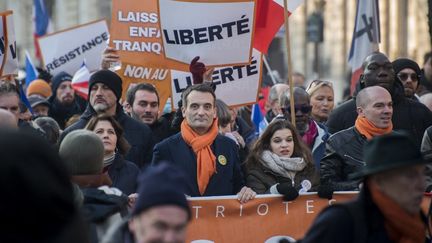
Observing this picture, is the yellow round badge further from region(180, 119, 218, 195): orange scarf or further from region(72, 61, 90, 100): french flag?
region(72, 61, 90, 100): french flag

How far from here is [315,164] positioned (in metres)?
9.98

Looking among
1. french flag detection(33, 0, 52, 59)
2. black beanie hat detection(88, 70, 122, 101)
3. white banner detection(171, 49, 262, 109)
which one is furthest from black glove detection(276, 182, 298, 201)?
french flag detection(33, 0, 52, 59)

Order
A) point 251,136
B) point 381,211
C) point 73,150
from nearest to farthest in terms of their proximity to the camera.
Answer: point 381,211, point 73,150, point 251,136

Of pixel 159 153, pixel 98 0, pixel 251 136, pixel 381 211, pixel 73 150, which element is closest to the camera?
pixel 381 211

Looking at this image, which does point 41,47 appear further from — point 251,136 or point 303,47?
point 303,47

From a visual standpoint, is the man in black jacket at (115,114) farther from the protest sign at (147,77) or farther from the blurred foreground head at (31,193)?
the blurred foreground head at (31,193)

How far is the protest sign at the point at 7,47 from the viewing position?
12.1 metres

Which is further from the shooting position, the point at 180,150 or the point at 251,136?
the point at 251,136

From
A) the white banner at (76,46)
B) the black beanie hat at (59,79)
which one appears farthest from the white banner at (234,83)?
the white banner at (76,46)

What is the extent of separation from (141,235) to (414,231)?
1.33 m

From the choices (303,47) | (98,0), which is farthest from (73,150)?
(98,0)

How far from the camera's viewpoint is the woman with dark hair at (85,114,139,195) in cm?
871

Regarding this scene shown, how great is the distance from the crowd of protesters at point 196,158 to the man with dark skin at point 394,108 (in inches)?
0.4

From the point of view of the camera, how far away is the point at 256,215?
366 inches
